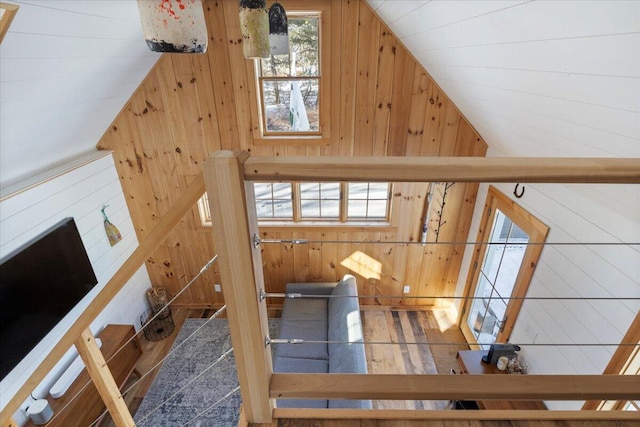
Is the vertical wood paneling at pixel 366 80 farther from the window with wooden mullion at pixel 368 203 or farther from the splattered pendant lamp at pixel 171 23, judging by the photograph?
the splattered pendant lamp at pixel 171 23

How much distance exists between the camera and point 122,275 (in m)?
0.94

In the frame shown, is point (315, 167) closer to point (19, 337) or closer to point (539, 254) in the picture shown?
point (539, 254)

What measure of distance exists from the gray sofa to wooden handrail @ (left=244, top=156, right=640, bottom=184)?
2.12 metres

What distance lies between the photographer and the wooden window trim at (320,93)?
Answer: 296cm

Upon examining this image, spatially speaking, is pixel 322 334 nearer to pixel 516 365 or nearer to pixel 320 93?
pixel 516 365

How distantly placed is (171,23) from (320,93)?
2273 millimetres

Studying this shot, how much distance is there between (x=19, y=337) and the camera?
246 centimetres

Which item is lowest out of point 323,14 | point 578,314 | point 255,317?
point 578,314

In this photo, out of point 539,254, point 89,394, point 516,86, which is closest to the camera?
point 516,86

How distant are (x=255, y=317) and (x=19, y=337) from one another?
2699mm

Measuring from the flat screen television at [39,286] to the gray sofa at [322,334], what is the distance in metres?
1.95

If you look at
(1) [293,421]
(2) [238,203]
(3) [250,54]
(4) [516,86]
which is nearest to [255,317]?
(2) [238,203]

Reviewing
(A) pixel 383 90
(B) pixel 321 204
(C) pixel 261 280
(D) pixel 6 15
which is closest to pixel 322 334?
(B) pixel 321 204

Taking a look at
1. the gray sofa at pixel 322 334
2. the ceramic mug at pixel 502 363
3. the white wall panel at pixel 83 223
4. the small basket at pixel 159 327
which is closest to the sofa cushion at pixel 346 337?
the gray sofa at pixel 322 334
